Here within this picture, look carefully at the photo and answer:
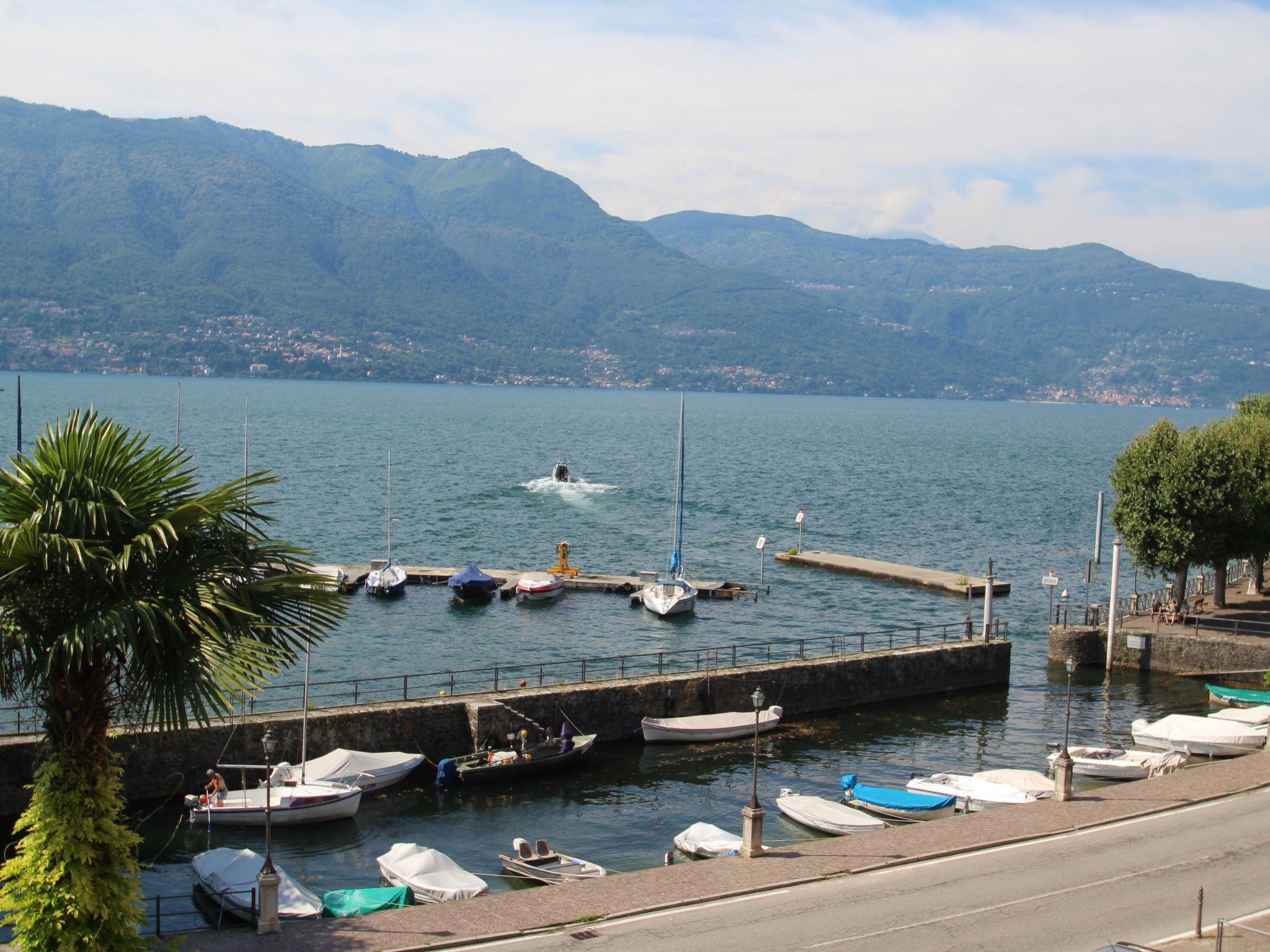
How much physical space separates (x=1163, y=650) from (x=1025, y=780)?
16.4 metres

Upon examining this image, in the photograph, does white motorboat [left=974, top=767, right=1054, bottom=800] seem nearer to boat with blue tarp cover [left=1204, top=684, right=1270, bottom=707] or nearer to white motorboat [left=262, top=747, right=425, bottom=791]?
boat with blue tarp cover [left=1204, top=684, right=1270, bottom=707]

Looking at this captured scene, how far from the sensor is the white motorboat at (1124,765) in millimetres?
30594

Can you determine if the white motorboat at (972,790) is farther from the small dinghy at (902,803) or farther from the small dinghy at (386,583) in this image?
the small dinghy at (386,583)

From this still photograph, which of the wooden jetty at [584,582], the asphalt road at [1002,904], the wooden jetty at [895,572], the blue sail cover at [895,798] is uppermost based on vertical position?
the wooden jetty at [895,572]

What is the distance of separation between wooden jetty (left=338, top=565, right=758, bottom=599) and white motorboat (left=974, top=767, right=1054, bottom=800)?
26.3m

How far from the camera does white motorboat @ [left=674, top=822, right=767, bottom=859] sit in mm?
23859

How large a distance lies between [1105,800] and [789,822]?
688cm

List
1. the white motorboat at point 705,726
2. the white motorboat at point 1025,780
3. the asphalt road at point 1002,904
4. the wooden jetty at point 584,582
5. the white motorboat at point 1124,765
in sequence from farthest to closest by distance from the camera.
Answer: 1. the wooden jetty at point 584,582
2. the white motorboat at point 705,726
3. the white motorboat at point 1124,765
4. the white motorboat at point 1025,780
5. the asphalt road at point 1002,904

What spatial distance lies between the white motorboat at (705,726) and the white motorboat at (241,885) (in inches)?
495

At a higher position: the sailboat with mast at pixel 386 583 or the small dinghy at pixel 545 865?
the sailboat with mast at pixel 386 583

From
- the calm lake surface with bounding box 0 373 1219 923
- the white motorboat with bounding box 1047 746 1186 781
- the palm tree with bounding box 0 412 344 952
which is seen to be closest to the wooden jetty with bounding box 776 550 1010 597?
the calm lake surface with bounding box 0 373 1219 923

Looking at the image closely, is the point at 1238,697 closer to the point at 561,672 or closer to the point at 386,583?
the point at 561,672

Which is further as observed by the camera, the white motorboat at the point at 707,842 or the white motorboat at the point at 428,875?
the white motorboat at the point at 707,842

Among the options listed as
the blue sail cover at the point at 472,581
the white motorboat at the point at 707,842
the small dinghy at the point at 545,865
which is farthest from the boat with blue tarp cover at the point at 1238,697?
the blue sail cover at the point at 472,581
